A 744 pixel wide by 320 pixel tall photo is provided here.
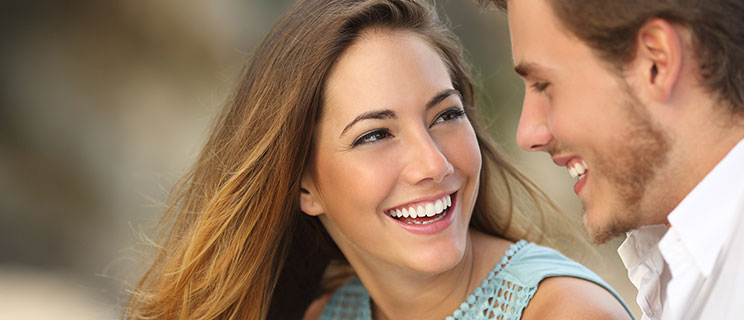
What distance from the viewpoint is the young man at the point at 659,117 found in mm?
1810

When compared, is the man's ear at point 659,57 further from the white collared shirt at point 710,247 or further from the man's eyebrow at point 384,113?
the man's eyebrow at point 384,113

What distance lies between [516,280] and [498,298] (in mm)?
90

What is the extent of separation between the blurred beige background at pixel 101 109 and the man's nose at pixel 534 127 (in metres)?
5.42

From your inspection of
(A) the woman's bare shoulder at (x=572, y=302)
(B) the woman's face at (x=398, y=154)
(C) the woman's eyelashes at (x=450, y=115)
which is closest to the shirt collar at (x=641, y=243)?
(A) the woman's bare shoulder at (x=572, y=302)

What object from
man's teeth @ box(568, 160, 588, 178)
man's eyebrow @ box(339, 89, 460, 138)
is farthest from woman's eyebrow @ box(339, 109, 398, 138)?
man's teeth @ box(568, 160, 588, 178)

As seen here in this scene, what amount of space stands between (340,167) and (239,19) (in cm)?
561

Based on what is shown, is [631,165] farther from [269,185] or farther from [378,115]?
[269,185]

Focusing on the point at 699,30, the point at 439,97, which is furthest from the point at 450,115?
the point at 699,30

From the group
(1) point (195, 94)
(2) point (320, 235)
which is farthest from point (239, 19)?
(2) point (320, 235)

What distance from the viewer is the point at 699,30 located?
180 centimetres

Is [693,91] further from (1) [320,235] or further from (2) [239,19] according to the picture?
(2) [239,19]

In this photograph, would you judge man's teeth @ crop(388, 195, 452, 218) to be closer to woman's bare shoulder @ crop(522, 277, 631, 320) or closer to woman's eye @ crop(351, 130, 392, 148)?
woman's eye @ crop(351, 130, 392, 148)

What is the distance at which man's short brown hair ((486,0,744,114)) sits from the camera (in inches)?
70.3

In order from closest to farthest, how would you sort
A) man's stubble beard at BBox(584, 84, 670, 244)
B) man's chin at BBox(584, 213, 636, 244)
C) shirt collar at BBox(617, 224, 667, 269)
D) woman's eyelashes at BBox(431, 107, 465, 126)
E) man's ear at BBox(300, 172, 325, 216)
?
man's stubble beard at BBox(584, 84, 670, 244) < man's chin at BBox(584, 213, 636, 244) < shirt collar at BBox(617, 224, 667, 269) < woman's eyelashes at BBox(431, 107, 465, 126) < man's ear at BBox(300, 172, 325, 216)
